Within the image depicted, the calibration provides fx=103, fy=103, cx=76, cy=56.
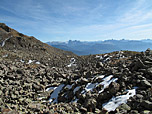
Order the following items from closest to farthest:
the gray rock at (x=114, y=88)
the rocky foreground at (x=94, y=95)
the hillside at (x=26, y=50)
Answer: the rocky foreground at (x=94, y=95) < the gray rock at (x=114, y=88) < the hillside at (x=26, y=50)

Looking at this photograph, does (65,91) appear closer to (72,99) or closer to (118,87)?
(72,99)

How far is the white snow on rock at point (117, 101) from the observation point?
11.5m

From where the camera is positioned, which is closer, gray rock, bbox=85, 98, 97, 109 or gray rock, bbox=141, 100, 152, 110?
gray rock, bbox=141, 100, 152, 110

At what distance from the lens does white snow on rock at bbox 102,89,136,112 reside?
1154 cm

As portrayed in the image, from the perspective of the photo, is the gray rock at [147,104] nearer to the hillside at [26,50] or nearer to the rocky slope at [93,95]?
the rocky slope at [93,95]

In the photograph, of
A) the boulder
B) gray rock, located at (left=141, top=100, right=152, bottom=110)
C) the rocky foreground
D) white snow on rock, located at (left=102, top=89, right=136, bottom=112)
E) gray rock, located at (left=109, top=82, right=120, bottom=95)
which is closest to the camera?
gray rock, located at (left=141, top=100, right=152, bottom=110)

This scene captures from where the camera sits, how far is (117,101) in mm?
12055

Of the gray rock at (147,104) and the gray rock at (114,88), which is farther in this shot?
the gray rock at (114,88)

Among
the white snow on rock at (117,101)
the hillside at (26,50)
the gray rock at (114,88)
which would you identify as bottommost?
the white snow on rock at (117,101)

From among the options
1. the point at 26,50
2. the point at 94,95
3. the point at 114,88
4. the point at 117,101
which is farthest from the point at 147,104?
the point at 26,50

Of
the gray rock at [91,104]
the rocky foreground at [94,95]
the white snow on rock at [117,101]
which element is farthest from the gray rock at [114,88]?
the gray rock at [91,104]

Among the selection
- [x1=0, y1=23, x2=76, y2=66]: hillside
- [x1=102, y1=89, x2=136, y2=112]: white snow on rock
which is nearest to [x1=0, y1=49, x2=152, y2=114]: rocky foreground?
[x1=102, y1=89, x2=136, y2=112]: white snow on rock

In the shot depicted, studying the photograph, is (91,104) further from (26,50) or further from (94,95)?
(26,50)

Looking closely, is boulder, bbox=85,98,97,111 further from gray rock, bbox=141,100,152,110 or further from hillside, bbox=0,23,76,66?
hillside, bbox=0,23,76,66
